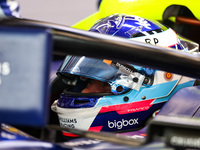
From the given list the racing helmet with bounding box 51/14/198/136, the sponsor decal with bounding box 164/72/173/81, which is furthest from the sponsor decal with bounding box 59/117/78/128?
the sponsor decal with bounding box 164/72/173/81

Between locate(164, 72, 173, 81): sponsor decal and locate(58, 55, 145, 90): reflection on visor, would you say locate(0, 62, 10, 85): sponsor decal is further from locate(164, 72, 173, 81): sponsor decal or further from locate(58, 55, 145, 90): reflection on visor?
locate(164, 72, 173, 81): sponsor decal

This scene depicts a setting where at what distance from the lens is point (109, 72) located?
4.36 ft

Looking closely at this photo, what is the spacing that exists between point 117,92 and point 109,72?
0.24ft

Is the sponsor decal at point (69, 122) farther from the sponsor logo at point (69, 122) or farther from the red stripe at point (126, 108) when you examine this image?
the red stripe at point (126, 108)

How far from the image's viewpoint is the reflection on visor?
1321 millimetres

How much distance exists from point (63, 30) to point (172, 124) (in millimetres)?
249

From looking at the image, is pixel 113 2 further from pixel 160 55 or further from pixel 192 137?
pixel 192 137

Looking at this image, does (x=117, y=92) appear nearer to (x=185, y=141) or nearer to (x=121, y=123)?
(x=121, y=123)

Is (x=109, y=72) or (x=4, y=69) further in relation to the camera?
(x=109, y=72)

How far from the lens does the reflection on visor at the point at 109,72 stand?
1.32 meters

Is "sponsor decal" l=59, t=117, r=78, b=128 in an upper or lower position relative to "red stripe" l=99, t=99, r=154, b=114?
lower

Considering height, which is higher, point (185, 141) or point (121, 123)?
point (185, 141)

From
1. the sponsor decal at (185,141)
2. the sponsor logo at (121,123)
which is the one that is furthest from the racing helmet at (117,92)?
the sponsor decal at (185,141)

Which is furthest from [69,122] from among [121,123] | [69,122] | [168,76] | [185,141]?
[185,141]
